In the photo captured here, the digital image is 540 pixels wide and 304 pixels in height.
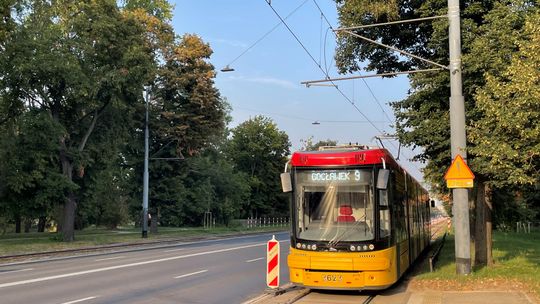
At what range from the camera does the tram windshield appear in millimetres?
11078

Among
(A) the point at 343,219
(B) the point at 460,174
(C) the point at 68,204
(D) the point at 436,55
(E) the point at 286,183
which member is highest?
(D) the point at 436,55

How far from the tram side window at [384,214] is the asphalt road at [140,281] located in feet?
10.9

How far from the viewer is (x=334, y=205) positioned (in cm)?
1130

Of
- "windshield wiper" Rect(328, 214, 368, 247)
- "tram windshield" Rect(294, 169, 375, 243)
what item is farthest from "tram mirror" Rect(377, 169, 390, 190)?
"windshield wiper" Rect(328, 214, 368, 247)

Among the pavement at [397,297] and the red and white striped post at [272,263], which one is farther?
the red and white striped post at [272,263]

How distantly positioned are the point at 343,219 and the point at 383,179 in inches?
46.8

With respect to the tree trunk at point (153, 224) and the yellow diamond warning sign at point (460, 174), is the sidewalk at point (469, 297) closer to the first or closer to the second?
the yellow diamond warning sign at point (460, 174)

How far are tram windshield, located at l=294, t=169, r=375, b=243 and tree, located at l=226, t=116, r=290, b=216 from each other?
191ft

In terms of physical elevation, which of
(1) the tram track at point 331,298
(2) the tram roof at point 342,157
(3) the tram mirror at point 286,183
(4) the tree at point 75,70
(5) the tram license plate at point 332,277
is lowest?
(1) the tram track at point 331,298

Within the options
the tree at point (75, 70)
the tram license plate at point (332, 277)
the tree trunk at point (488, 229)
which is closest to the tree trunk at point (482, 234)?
the tree trunk at point (488, 229)

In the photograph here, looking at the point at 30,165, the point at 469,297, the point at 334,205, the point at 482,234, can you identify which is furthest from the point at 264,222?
the point at 469,297

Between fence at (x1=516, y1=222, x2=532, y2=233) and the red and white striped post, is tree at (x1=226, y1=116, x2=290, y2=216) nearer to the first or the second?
fence at (x1=516, y1=222, x2=532, y2=233)

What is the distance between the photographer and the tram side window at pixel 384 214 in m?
11.1

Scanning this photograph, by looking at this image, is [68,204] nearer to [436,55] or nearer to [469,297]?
[436,55]
